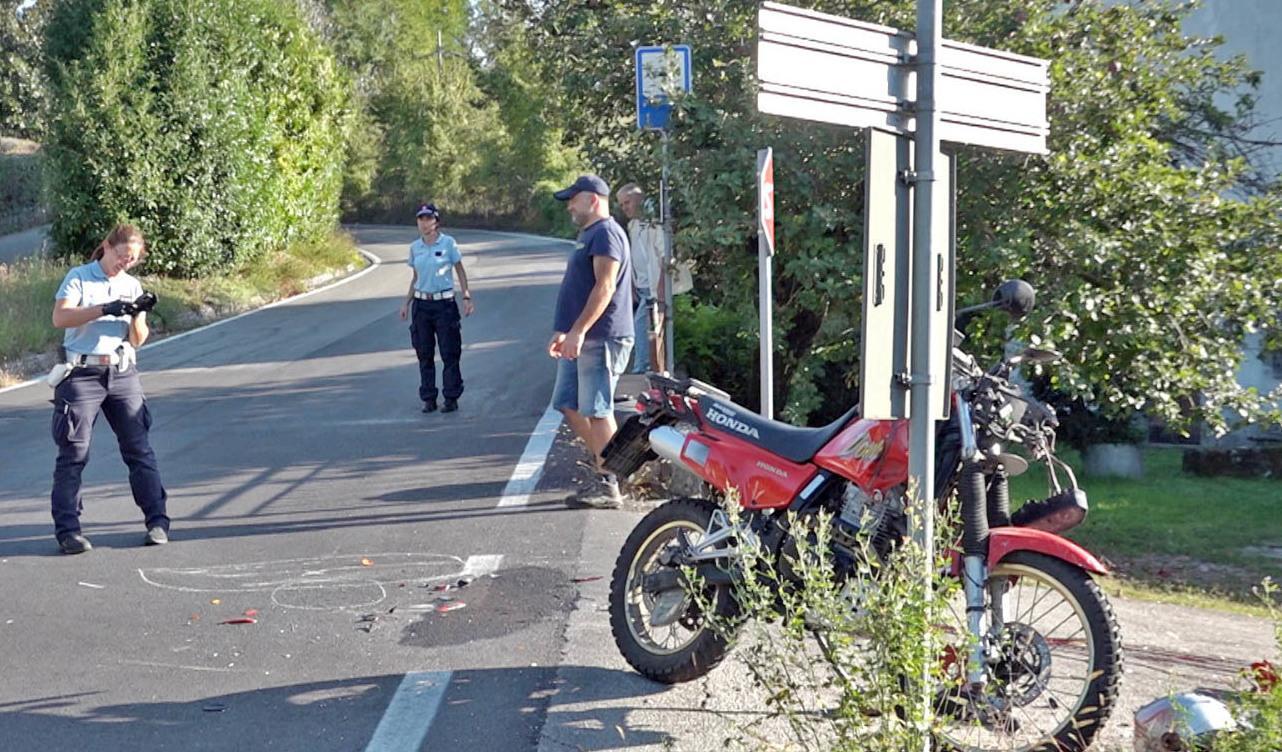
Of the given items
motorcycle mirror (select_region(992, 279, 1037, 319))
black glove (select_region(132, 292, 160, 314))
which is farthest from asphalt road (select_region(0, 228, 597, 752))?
motorcycle mirror (select_region(992, 279, 1037, 319))

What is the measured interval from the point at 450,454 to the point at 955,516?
6.16 m

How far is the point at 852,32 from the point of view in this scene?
153 inches

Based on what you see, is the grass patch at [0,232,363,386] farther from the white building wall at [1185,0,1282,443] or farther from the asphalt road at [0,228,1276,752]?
the white building wall at [1185,0,1282,443]

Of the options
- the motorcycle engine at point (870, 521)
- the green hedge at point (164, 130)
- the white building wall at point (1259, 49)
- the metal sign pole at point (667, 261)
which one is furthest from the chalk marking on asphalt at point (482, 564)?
the green hedge at point (164, 130)

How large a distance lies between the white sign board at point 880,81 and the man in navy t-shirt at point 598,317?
12.2ft

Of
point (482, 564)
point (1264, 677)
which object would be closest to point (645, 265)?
point (482, 564)

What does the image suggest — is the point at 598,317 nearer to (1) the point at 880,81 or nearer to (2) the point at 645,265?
(1) the point at 880,81

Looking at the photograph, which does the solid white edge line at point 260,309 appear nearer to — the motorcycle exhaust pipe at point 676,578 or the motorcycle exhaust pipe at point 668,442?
the motorcycle exhaust pipe at point 668,442

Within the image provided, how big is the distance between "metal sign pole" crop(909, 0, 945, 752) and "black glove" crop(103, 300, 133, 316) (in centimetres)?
494

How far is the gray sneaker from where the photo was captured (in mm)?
8375

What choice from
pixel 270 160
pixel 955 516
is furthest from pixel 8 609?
pixel 270 160

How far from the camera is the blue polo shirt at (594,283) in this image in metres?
7.91

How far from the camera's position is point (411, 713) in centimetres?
518

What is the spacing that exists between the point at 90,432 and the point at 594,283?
9.46 feet
